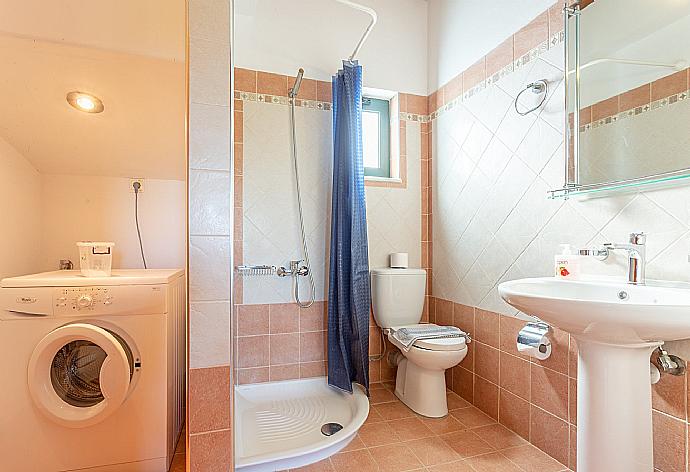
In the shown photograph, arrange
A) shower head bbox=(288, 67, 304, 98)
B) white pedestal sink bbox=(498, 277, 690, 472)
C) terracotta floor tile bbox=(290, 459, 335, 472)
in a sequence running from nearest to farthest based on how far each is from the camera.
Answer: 1. white pedestal sink bbox=(498, 277, 690, 472)
2. terracotta floor tile bbox=(290, 459, 335, 472)
3. shower head bbox=(288, 67, 304, 98)

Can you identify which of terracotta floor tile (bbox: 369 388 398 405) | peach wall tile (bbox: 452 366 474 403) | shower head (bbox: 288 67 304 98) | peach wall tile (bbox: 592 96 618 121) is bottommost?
terracotta floor tile (bbox: 369 388 398 405)

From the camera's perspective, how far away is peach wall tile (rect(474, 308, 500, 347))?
208cm

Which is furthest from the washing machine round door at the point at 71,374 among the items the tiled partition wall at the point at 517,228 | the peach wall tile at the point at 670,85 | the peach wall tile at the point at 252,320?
the peach wall tile at the point at 670,85

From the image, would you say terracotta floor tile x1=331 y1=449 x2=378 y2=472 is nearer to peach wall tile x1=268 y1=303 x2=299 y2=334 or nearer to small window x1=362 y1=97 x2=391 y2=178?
peach wall tile x1=268 y1=303 x2=299 y2=334

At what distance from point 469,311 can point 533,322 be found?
0.54m

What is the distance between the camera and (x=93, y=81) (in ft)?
5.89

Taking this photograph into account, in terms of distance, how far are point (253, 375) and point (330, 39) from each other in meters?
2.24

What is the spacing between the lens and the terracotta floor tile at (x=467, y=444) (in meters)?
1.78

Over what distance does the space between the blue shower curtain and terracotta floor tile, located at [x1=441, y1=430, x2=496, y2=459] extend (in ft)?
1.82

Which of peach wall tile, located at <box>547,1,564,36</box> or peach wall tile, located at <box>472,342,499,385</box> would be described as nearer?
peach wall tile, located at <box>547,1,564,36</box>

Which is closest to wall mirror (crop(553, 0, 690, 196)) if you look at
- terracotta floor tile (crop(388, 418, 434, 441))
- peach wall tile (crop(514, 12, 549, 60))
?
peach wall tile (crop(514, 12, 549, 60))

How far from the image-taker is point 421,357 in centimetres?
204

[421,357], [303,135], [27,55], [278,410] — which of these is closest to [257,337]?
[278,410]

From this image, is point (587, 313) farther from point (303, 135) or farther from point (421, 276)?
point (303, 135)
